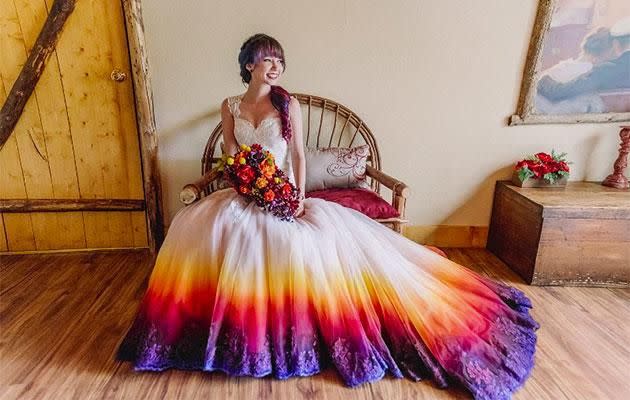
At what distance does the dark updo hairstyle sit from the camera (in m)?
1.78

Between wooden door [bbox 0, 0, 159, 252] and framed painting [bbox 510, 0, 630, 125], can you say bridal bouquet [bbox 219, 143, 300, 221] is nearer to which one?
wooden door [bbox 0, 0, 159, 252]

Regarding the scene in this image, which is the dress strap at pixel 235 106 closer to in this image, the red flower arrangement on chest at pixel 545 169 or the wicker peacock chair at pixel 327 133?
the wicker peacock chair at pixel 327 133

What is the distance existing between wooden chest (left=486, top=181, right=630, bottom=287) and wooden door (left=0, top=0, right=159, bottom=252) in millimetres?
2502

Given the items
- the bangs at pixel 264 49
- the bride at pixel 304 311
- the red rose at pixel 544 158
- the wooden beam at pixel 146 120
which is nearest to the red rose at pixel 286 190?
the bride at pixel 304 311

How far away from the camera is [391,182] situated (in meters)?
2.15

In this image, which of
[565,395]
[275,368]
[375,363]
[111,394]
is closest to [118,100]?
[111,394]

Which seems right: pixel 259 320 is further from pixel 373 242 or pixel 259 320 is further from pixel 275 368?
pixel 373 242

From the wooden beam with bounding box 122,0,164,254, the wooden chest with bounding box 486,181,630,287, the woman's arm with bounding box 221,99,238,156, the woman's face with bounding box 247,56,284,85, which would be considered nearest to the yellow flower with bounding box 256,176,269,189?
the woman's arm with bounding box 221,99,238,156

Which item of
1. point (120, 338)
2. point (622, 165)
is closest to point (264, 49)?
point (120, 338)

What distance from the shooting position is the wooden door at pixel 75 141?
2.33 m

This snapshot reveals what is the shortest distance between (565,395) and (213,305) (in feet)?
4.70

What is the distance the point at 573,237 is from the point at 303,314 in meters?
1.72

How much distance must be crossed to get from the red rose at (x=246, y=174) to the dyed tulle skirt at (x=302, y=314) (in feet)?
0.43

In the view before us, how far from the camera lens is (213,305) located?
1.59 metres
